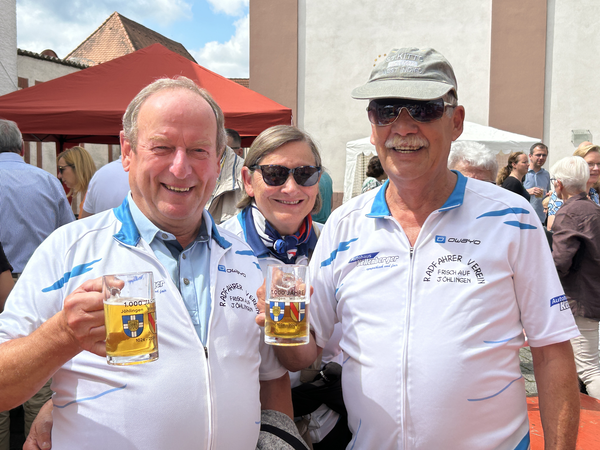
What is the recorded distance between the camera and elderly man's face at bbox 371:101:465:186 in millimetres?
1963

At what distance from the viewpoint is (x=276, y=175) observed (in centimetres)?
274

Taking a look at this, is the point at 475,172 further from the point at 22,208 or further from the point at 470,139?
the point at 470,139

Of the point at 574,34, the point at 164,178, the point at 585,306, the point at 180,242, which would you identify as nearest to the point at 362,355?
the point at 180,242

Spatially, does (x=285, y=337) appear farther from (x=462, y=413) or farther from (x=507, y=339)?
(x=507, y=339)

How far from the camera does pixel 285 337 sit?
168 centimetres

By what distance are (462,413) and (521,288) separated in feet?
1.62

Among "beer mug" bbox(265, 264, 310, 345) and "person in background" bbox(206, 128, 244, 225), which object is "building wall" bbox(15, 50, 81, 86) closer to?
"person in background" bbox(206, 128, 244, 225)

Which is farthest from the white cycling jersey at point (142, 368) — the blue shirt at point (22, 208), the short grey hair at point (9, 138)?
the short grey hair at point (9, 138)

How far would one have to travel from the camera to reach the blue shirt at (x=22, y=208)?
13.0 feet

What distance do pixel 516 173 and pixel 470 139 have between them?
393cm

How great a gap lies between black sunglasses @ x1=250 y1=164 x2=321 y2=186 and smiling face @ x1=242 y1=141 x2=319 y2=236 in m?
0.02

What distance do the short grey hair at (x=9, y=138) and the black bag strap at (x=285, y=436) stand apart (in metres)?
3.49

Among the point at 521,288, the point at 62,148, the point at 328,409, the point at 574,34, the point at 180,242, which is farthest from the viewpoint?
the point at 574,34

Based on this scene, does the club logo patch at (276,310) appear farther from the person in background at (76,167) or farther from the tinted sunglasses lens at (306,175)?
the person in background at (76,167)
